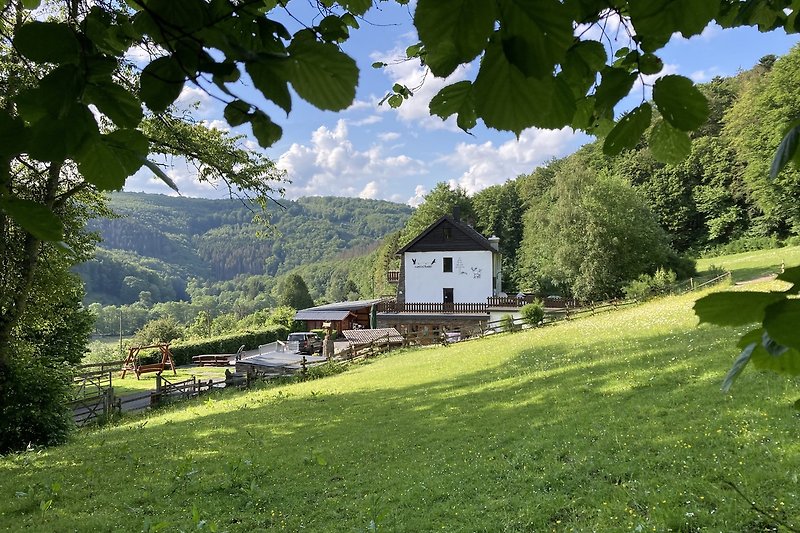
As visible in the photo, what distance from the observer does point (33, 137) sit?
0.70m

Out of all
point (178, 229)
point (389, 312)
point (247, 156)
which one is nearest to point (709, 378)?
point (247, 156)

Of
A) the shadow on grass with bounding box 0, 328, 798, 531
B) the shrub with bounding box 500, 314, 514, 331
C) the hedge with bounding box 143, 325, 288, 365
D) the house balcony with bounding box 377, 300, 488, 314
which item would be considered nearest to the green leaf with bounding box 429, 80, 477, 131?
the shadow on grass with bounding box 0, 328, 798, 531

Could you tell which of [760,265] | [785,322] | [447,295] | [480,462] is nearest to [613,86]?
[785,322]

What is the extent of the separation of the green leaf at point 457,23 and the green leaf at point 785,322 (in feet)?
1.76

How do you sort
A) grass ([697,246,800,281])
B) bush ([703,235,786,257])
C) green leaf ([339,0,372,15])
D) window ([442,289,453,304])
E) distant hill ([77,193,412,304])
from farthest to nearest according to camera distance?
distant hill ([77,193,412,304])
bush ([703,235,786,257])
window ([442,289,453,304])
grass ([697,246,800,281])
green leaf ([339,0,372,15])

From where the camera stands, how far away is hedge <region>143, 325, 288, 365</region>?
111ft

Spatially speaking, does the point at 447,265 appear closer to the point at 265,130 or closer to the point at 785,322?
the point at 265,130

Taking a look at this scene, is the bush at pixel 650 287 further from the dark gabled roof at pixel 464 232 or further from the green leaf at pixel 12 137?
the green leaf at pixel 12 137

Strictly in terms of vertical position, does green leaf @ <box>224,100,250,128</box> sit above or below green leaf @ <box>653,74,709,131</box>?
below

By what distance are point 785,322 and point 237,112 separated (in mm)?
936

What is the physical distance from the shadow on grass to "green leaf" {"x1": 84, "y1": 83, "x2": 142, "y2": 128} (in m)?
4.54

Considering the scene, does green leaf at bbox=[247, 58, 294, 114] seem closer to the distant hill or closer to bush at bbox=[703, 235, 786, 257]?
bush at bbox=[703, 235, 786, 257]

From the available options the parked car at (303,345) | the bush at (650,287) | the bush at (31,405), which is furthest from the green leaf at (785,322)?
the parked car at (303,345)

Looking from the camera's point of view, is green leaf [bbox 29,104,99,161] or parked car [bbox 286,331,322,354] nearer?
green leaf [bbox 29,104,99,161]
